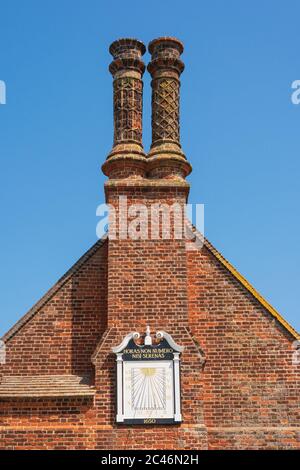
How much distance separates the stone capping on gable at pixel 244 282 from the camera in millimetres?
12555

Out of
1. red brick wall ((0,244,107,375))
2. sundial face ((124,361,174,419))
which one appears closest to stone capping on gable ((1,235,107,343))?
red brick wall ((0,244,107,375))

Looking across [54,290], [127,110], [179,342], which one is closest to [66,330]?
[54,290]

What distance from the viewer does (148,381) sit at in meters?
11.7

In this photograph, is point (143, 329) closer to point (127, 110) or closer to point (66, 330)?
point (66, 330)

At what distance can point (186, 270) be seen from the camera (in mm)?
12500

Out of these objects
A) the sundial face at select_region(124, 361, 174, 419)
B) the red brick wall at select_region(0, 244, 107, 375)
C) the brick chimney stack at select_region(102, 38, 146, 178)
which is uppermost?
the brick chimney stack at select_region(102, 38, 146, 178)

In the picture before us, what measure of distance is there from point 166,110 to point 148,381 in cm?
470

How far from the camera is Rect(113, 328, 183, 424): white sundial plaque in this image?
1158 centimetres

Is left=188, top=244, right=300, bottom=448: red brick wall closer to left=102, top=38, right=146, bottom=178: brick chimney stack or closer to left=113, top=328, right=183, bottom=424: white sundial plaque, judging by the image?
left=113, top=328, right=183, bottom=424: white sundial plaque

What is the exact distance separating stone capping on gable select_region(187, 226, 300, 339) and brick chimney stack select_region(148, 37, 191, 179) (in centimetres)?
106

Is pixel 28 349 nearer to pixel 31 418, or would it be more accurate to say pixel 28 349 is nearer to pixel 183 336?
pixel 31 418
